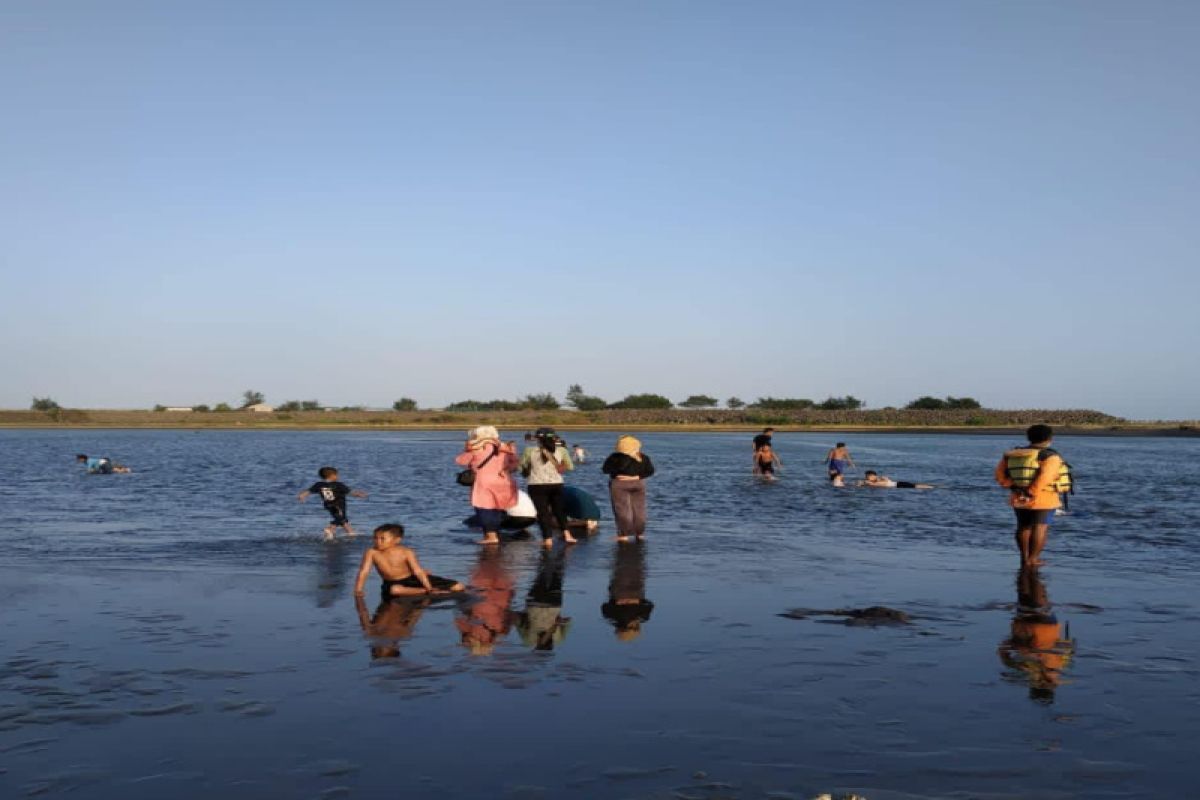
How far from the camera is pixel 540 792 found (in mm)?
5324

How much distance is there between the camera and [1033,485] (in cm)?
1322

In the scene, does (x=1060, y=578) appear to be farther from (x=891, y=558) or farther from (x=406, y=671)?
(x=406, y=671)

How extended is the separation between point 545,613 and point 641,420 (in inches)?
4261

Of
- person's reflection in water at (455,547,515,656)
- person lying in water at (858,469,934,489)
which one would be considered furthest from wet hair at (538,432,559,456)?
person lying in water at (858,469,934,489)

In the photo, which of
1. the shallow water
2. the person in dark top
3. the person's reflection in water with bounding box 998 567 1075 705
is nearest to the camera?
the shallow water

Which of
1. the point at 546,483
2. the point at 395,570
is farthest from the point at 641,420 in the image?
the point at 395,570

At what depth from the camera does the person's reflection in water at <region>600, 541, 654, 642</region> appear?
31.6 feet

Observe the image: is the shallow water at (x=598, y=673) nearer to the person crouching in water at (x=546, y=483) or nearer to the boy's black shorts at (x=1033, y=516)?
the person crouching in water at (x=546, y=483)

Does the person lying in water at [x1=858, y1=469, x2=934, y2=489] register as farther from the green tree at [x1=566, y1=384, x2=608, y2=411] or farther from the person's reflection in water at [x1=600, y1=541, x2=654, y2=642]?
the green tree at [x1=566, y1=384, x2=608, y2=411]

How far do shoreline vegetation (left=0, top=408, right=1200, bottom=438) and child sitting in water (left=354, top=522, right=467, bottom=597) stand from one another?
89892 millimetres

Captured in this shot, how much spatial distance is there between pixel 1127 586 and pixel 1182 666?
456cm

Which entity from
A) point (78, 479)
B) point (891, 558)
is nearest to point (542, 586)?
point (891, 558)

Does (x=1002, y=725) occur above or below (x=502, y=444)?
below

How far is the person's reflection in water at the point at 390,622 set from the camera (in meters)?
8.57
